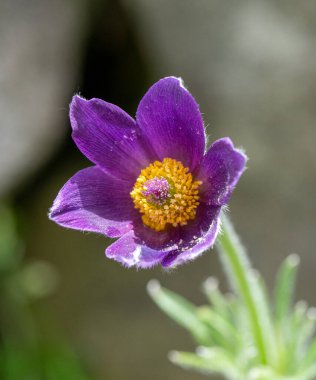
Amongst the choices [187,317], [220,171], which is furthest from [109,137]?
[187,317]

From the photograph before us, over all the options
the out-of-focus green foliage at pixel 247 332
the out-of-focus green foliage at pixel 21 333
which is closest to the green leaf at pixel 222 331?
the out-of-focus green foliage at pixel 247 332

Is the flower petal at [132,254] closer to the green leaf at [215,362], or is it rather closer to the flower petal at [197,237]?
the flower petal at [197,237]

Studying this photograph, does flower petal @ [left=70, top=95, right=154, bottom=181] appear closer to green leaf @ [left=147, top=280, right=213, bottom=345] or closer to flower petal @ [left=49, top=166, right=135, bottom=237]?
flower petal @ [left=49, top=166, right=135, bottom=237]

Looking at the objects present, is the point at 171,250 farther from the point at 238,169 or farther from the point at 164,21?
the point at 164,21

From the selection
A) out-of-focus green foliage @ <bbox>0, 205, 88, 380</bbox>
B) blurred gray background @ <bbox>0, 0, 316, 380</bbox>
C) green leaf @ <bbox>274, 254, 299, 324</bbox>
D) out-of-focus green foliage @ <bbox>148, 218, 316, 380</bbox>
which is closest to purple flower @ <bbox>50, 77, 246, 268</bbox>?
out-of-focus green foliage @ <bbox>148, 218, 316, 380</bbox>

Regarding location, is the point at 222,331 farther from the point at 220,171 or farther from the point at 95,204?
the point at 220,171

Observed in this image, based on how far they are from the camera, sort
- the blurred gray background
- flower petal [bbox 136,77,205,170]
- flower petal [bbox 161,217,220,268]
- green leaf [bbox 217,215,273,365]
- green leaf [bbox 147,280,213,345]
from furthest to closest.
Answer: the blurred gray background
green leaf [bbox 147,280,213,345]
green leaf [bbox 217,215,273,365]
flower petal [bbox 136,77,205,170]
flower petal [bbox 161,217,220,268]
